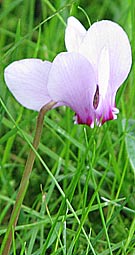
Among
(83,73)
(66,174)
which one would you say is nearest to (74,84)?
(83,73)

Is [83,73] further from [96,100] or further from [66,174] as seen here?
[66,174]

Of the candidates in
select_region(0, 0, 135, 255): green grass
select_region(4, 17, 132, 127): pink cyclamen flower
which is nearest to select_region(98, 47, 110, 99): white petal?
select_region(4, 17, 132, 127): pink cyclamen flower

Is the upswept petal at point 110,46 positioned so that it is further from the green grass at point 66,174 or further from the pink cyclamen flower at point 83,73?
the green grass at point 66,174

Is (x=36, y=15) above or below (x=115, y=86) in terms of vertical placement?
above

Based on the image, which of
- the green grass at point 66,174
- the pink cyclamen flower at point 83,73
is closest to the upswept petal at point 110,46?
the pink cyclamen flower at point 83,73

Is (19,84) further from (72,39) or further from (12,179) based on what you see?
(12,179)

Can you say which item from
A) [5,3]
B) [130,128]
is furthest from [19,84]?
[5,3]

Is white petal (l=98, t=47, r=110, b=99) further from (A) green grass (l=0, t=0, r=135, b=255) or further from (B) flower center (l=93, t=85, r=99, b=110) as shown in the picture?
(A) green grass (l=0, t=0, r=135, b=255)
